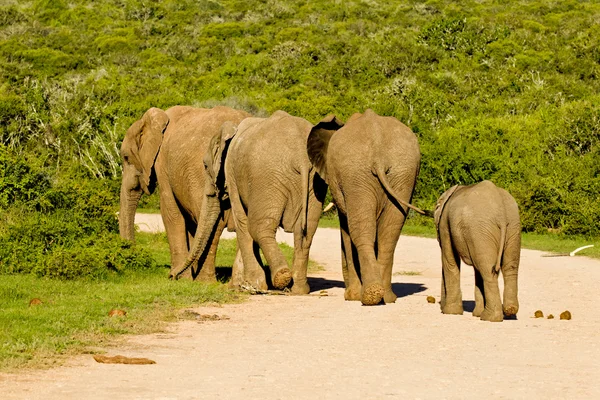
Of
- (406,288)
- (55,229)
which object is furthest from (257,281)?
(55,229)

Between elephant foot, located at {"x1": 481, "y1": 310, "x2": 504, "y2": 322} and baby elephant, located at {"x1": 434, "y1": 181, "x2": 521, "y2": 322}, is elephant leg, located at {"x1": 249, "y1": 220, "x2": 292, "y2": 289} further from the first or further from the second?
elephant foot, located at {"x1": 481, "y1": 310, "x2": 504, "y2": 322}

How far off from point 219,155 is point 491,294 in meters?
4.40

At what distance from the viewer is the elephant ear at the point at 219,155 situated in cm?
1402

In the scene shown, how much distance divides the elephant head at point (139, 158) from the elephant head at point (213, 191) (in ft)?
5.35

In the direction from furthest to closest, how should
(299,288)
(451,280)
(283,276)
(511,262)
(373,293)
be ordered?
(299,288)
(283,276)
(373,293)
(451,280)
(511,262)

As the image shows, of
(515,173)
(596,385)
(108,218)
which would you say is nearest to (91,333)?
(596,385)

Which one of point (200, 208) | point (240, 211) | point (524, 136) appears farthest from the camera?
point (524, 136)

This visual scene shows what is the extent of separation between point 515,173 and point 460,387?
76.7 feet

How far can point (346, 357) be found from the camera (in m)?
8.80

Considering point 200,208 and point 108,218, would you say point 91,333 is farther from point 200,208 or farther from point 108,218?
point 108,218

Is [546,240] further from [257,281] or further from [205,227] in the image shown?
[257,281]

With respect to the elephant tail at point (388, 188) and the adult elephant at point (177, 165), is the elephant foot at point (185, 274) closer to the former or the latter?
the adult elephant at point (177, 165)

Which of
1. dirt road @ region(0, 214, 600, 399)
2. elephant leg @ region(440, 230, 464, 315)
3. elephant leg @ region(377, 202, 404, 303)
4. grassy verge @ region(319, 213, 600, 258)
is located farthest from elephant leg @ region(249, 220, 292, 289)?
grassy verge @ region(319, 213, 600, 258)

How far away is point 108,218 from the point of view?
18453mm
